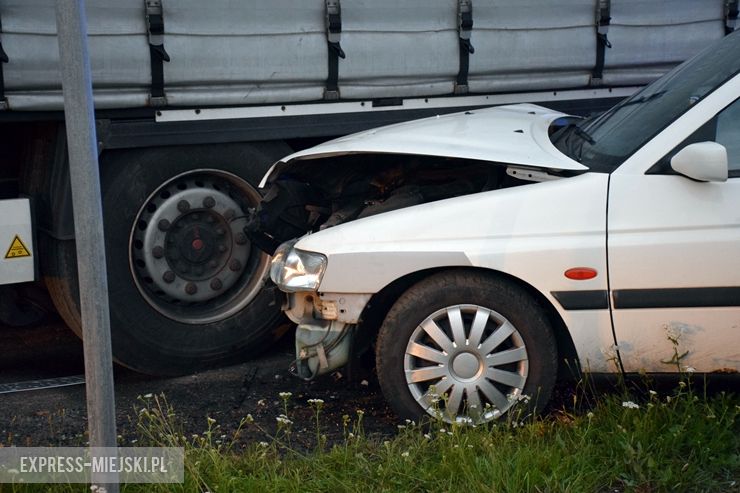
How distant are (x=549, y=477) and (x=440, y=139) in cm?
166

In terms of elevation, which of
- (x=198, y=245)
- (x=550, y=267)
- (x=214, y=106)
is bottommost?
(x=550, y=267)

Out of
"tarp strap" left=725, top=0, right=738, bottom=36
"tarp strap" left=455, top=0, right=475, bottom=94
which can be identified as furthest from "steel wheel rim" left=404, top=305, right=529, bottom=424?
"tarp strap" left=725, top=0, right=738, bottom=36

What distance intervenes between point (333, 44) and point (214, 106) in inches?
27.4

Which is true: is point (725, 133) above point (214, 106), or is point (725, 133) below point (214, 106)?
below

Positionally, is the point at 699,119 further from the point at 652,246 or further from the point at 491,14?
the point at 491,14

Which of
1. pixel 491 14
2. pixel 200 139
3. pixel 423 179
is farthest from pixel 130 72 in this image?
pixel 491 14

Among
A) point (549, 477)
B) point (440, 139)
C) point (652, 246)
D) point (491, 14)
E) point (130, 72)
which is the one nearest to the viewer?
point (549, 477)

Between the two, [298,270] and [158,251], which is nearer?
[298,270]

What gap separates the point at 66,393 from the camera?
554 cm

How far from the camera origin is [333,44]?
5.66 metres

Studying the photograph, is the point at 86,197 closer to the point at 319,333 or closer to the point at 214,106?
the point at 319,333

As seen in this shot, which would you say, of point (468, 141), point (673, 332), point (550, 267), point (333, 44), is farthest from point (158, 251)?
point (673, 332)

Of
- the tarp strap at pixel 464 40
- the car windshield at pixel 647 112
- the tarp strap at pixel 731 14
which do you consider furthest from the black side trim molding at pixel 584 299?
the tarp strap at pixel 731 14

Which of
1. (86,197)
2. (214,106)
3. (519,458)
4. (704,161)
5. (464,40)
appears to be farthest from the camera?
(464,40)
